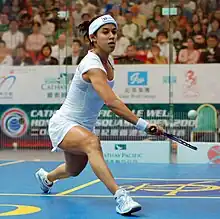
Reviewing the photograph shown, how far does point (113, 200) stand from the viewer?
6164 millimetres

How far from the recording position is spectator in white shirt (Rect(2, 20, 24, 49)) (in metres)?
12.1

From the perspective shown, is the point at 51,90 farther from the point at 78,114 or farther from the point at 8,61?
the point at 78,114

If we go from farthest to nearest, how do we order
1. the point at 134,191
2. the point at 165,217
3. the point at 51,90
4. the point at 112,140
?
1. the point at 51,90
2. the point at 112,140
3. the point at 134,191
4. the point at 165,217

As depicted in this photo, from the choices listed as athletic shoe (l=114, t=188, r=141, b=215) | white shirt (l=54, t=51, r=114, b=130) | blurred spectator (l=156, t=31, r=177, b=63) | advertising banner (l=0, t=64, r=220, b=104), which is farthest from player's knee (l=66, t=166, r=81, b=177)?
blurred spectator (l=156, t=31, r=177, b=63)

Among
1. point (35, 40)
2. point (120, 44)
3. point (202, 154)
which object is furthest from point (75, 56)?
point (202, 154)

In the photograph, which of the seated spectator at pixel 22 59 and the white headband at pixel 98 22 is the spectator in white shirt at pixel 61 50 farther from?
the white headband at pixel 98 22

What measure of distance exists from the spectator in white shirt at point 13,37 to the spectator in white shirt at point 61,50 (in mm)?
655

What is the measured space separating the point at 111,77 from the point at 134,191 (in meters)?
1.50

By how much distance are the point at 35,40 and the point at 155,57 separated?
228 centimetres

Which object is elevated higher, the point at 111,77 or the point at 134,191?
the point at 111,77

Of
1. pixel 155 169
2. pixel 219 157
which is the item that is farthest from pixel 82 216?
pixel 219 157

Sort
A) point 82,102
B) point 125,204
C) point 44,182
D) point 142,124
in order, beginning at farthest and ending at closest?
point 44,182
point 82,102
point 142,124
point 125,204

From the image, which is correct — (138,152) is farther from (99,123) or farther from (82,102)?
(82,102)

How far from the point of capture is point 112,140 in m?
11.0
